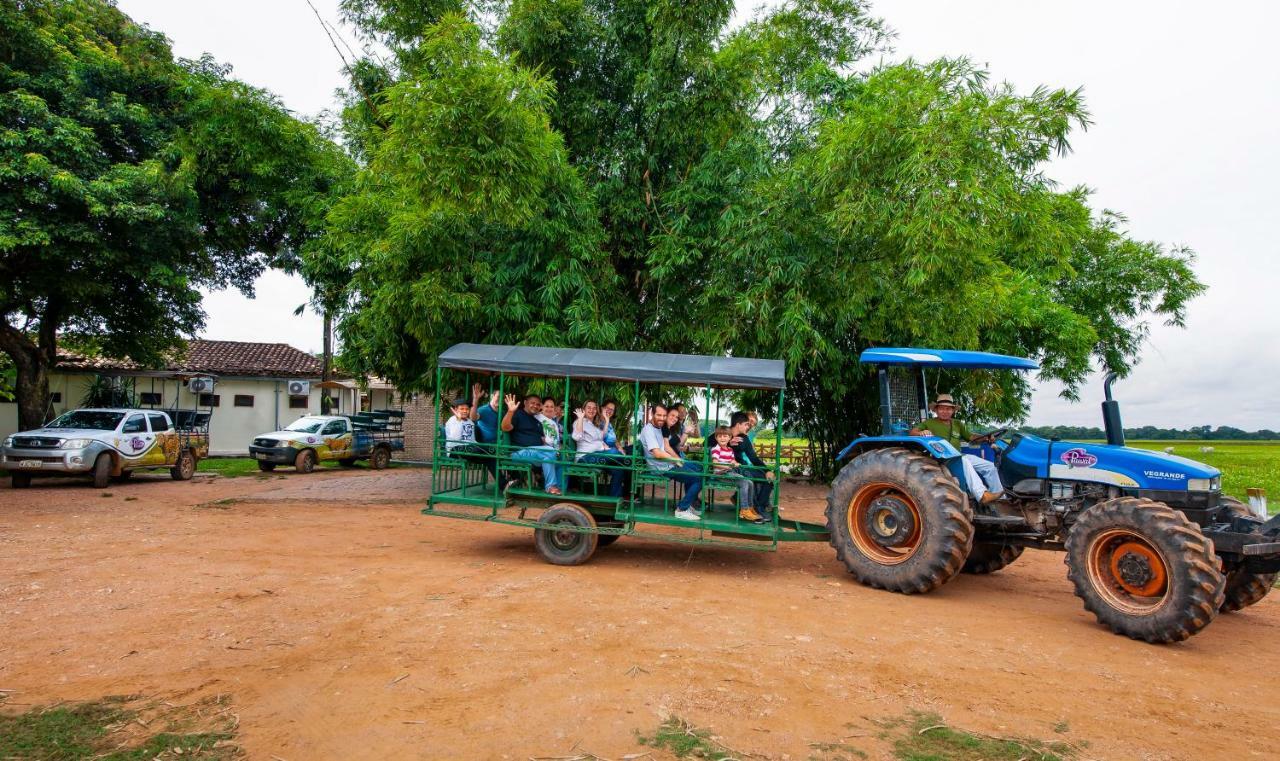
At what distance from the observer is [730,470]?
8055mm

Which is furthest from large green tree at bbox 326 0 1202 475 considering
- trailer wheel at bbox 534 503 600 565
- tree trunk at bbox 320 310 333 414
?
tree trunk at bbox 320 310 333 414

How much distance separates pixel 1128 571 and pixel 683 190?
8644 millimetres

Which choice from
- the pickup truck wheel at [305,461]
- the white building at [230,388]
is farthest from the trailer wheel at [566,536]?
the white building at [230,388]

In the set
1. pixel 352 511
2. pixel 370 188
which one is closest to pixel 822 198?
pixel 370 188

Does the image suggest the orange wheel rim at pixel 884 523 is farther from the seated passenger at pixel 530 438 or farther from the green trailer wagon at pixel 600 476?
the seated passenger at pixel 530 438

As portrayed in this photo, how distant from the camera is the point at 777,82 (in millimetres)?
14117

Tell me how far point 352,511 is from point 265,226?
9170mm

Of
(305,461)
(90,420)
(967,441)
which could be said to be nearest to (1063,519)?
(967,441)

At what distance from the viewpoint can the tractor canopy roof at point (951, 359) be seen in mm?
7320

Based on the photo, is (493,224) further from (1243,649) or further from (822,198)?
(1243,649)

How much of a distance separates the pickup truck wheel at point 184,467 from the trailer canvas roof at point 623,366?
12292 mm

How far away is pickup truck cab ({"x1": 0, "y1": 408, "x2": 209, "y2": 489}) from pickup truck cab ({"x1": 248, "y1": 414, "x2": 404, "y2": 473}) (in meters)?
2.26

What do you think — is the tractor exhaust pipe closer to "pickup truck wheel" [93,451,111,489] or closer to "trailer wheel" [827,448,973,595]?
"trailer wheel" [827,448,973,595]

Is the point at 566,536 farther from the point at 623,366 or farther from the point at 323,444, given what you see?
the point at 323,444
